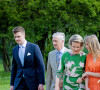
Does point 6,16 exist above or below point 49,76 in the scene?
above

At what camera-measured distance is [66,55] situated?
15.6 feet

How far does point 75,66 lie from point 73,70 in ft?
0.23

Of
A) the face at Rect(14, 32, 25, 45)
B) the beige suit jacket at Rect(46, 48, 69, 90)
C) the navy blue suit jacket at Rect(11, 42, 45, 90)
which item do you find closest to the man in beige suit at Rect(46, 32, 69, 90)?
the beige suit jacket at Rect(46, 48, 69, 90)

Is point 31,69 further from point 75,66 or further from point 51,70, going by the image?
point 75,66

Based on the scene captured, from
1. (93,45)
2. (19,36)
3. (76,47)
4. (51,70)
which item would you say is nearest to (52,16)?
(51,70)

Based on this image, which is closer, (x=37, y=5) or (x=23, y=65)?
(x=23, y=65)

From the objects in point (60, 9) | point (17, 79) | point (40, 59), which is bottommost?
point (17, 79)

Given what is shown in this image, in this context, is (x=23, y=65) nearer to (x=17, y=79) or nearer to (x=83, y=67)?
(x=17, y=79)

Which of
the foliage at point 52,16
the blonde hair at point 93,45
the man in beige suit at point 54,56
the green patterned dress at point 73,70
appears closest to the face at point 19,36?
the man in beige suit at point 54,56

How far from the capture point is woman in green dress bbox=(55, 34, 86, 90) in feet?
15.1

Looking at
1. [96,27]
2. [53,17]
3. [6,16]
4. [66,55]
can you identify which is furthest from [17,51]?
[6,16]

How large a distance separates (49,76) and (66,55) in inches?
48.5

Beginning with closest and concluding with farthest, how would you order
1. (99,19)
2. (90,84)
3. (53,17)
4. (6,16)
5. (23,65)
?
1. (90,84)
2. (23,65)
3. (53,17)
4. (99,19)
5. (6,16)

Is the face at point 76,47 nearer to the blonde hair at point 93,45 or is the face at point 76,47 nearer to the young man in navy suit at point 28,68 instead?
the blonde hair at point 93,45
